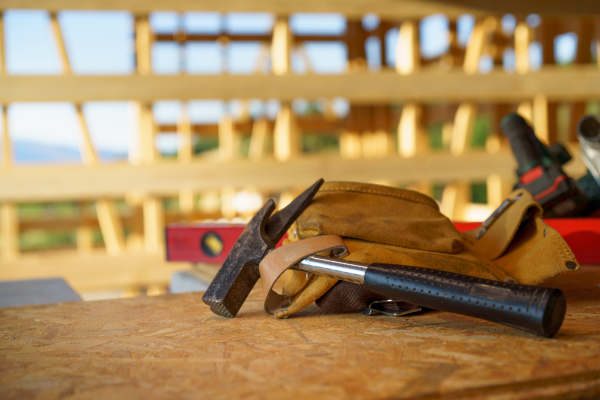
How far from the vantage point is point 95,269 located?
2877mm

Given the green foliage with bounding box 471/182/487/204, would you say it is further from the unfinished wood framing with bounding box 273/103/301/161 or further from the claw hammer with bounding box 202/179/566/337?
the claw hammer with bounding box 202/179/566/337

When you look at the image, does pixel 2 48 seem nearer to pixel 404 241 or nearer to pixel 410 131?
pixel 410 131

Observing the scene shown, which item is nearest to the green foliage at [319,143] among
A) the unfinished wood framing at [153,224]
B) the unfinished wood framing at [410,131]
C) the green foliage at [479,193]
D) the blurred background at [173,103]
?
the green foliage at [479,193]

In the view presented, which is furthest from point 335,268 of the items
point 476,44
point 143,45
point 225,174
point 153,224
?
point 476,44

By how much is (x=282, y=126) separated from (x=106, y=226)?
138 centimetres

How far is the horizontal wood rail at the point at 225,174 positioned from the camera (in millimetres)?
2705

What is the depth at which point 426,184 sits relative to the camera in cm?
364

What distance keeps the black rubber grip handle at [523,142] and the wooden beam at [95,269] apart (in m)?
1.95

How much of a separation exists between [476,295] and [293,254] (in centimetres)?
33

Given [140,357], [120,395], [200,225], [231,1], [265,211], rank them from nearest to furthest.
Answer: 1. [120,395]
2. [140,357]
3. [265,211]
4. [200,225]
5. [231,1]

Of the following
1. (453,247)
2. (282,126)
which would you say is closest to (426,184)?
(282,126)

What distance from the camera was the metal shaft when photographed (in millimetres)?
862

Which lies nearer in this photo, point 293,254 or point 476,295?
point 476,295

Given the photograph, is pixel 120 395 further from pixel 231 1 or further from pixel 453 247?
pixel 231 1
